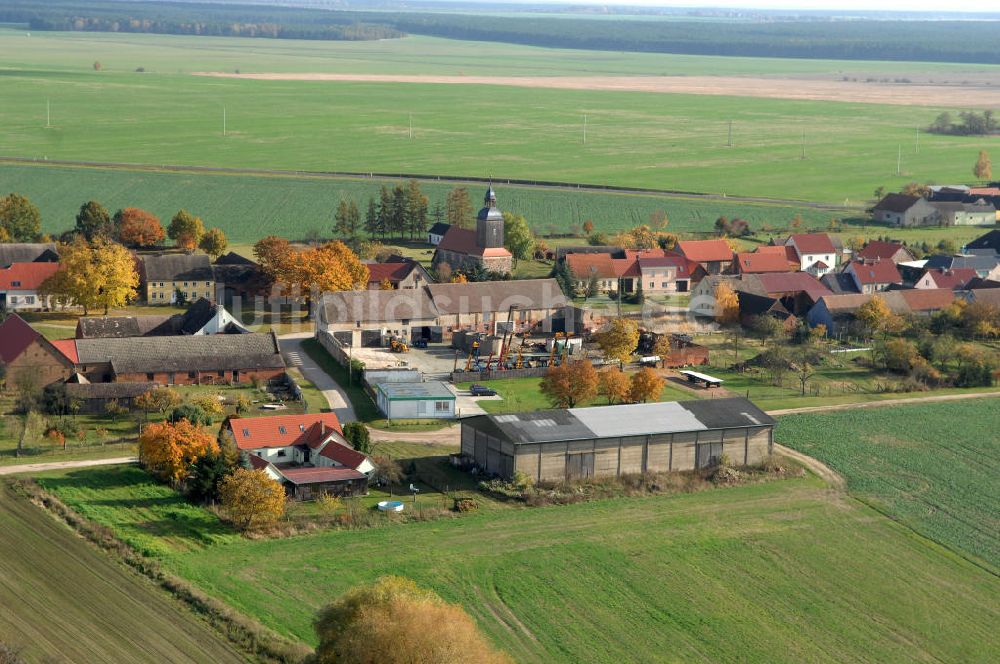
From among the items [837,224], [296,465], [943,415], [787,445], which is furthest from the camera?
[837,224]

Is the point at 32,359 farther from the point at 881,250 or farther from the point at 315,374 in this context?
the point at 881,250

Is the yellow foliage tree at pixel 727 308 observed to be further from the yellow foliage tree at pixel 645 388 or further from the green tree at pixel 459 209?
the green tree at pixel 459 209

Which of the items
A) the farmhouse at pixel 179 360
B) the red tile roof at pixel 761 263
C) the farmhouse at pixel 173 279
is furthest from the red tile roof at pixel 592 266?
the farmhouse at pixel 179 360

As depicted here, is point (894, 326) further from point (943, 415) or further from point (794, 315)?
point (943, 415)

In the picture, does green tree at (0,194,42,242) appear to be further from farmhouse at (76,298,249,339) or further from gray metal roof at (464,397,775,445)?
gray metal roof at (464,397,775,445)

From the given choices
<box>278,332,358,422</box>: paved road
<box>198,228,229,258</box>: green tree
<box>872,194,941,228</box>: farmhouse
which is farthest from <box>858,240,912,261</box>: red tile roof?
<box>198,228,229,258</box>: green tree

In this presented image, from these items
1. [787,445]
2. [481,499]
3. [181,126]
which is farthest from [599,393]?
[181,126]

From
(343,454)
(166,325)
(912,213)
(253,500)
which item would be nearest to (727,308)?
(166,325)
